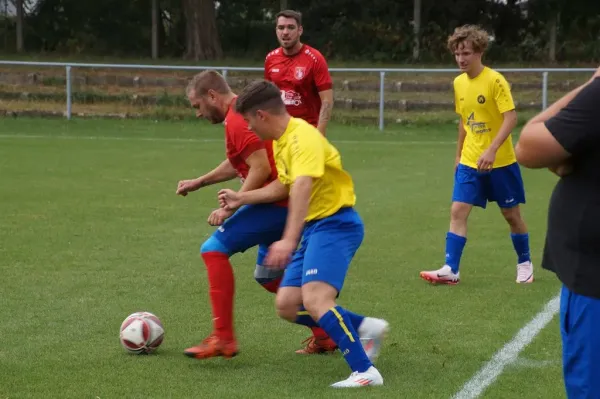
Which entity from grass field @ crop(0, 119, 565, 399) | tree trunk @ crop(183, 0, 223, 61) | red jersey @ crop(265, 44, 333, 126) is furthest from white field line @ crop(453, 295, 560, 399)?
tree trunk @ crop(183, 0, 223, 61)

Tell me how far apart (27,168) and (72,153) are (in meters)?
2.20

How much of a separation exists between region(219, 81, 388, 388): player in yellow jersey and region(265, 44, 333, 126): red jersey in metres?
3.42

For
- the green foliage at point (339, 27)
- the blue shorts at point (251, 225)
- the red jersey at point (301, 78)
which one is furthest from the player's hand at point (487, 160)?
the green foliage at point (339, 27)

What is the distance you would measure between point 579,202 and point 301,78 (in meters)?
5.79

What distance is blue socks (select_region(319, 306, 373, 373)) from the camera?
17.5 ft

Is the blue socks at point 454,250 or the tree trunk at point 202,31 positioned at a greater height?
the tree trunk at point 202,31

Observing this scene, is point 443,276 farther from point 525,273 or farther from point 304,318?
point 304,318

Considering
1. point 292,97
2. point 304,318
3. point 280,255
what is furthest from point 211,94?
point 292,97

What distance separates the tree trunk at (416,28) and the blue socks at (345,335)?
2614 centimetres

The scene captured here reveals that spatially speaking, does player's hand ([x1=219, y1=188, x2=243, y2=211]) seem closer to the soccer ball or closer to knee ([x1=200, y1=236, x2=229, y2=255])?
knee ([x1=200, y1=236, x2=229, y2=255])

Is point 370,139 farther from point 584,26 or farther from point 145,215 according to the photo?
point 584,26

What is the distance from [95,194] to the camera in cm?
1335

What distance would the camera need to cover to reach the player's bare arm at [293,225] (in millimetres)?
4887

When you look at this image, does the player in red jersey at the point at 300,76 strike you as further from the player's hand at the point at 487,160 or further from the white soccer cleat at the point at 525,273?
the white soccer cleat at the point at 525,273
